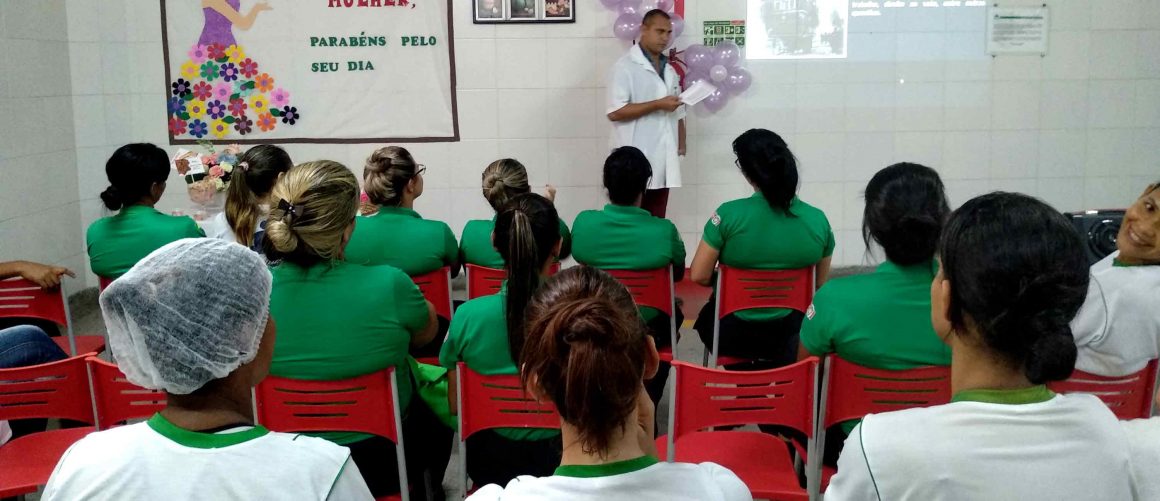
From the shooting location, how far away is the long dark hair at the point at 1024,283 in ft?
4.07

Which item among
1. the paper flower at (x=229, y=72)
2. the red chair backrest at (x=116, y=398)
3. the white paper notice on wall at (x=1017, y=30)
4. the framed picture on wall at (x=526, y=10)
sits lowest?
the red chair backrest at (x=116, y=398)

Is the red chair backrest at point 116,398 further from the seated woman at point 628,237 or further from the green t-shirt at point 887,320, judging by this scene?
the green t-shirt at point 887,320

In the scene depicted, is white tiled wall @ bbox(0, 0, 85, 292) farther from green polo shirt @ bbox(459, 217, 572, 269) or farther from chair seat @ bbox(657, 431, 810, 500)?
chair seat @ bbox(657, 431, 810, 500)


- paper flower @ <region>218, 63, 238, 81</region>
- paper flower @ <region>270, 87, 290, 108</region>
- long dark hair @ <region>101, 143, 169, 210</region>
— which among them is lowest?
long dark hair @ <region>101, 143, 169, 210</region>

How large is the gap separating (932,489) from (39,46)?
5.64 meters

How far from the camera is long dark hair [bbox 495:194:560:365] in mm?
2366

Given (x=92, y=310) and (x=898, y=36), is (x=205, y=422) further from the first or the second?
A: (x=898, y=36)

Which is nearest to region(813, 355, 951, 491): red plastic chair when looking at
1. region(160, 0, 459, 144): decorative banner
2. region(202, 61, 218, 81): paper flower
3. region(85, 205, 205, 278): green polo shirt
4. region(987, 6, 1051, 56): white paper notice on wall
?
region(85, 205, 205, 278): green polo shirt

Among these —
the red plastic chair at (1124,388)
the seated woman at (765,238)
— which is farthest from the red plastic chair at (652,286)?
the red plastic chair at (1124,388)

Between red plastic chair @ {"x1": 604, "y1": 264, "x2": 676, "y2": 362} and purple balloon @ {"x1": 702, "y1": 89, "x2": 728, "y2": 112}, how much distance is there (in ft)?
8.84

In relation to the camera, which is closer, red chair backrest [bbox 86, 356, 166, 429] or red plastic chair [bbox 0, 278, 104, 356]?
red chair backrest [bbox 86, 356, 166, 429]

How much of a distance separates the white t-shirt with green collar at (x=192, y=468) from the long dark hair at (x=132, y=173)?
243 centimetres

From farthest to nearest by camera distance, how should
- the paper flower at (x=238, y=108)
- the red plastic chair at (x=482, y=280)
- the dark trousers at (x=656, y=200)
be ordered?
the paper flower at (x=238, y=108) < the dark trousers at (x=656, y=200) < the red plastic chair at (x=482, y=280)

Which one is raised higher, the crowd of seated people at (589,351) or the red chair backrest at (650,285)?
the crowd of seated people at (589,351)
